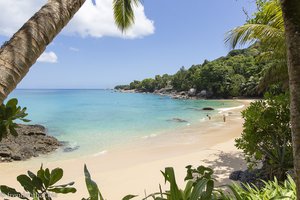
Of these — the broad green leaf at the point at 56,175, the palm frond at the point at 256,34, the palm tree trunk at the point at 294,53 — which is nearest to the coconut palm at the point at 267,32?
the palm frond at the point at 256,34

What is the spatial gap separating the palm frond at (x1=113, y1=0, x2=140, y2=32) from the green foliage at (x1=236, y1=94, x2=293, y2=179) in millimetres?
4294

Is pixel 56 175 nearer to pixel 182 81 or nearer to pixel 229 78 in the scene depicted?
pixel 229 78

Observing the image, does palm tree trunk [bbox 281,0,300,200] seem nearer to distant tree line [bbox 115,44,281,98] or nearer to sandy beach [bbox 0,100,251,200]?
sandy beach [bbox 0,100,251,200]

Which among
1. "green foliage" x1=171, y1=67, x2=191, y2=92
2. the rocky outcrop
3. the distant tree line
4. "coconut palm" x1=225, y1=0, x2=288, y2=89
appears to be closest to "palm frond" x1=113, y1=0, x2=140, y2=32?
"coconut palm" x1=225, y1=0, x2=288, y2=89

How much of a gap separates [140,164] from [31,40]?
1093 centimetres

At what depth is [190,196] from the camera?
1.86m

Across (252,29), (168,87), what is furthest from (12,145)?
(168,87)

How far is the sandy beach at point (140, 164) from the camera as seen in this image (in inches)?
359

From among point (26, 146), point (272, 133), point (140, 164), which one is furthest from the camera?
point (26, 146)

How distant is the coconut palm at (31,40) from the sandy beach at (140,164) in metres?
5.88

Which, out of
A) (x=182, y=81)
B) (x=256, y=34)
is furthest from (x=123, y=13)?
(x=182, y=81)

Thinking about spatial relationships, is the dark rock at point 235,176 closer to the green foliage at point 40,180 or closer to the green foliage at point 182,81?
the green foliage at point 40,180

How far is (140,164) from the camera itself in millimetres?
12117

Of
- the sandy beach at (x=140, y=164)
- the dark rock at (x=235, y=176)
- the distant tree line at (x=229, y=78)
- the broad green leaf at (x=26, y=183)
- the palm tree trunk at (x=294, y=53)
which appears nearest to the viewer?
the broad green leaf at (x=26, y=183)
